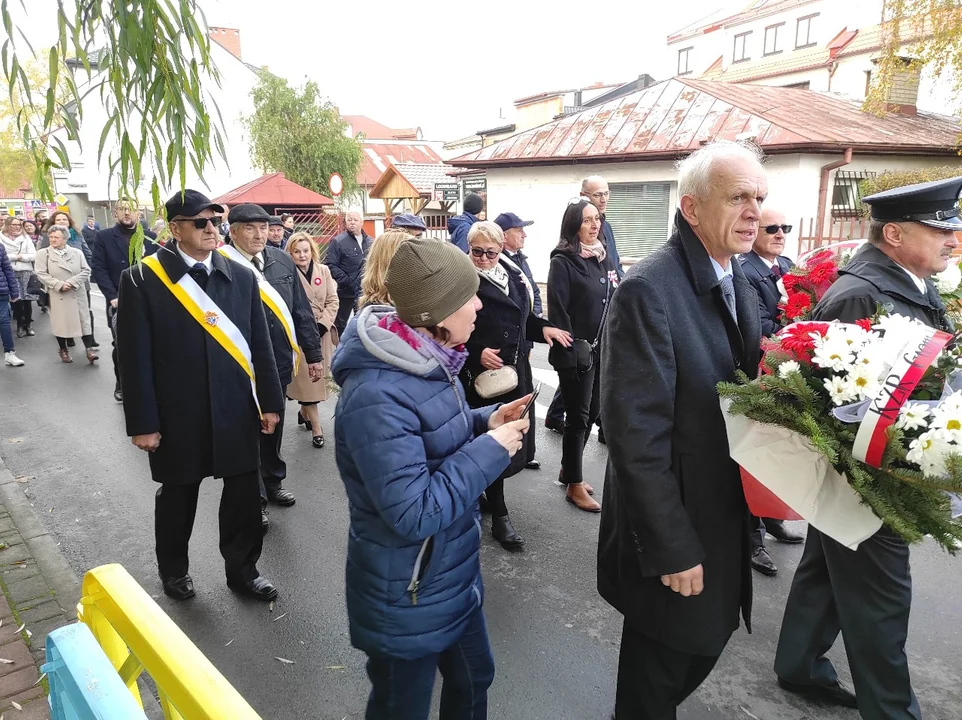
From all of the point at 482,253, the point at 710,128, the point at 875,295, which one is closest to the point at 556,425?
the point at 482,253

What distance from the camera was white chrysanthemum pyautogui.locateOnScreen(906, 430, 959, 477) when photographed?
70.1 inches

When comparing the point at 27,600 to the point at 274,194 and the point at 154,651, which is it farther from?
the point at 274,194

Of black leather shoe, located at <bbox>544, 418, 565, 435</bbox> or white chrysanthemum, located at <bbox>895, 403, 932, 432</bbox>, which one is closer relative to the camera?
white chrysanthemum, located at <bbox>895, 403, 932, 432</bbox>

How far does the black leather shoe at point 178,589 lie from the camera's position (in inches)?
149

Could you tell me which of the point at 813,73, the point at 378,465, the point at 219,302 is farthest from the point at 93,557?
the point at 813,73

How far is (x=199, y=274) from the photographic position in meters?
3.50

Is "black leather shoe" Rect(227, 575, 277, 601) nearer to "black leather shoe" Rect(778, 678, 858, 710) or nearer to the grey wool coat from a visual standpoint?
the grey wool coat

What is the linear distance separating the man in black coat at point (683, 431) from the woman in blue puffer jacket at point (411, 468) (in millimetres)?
383

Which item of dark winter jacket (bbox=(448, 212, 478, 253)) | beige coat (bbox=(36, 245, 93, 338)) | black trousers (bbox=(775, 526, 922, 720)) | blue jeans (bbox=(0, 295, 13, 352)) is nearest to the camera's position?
black trousers (bbox=(775, 526, 922, 720))

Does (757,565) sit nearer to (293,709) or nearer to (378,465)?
(293,709)

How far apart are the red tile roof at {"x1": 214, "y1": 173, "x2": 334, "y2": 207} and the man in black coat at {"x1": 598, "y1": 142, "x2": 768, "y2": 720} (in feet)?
67.5

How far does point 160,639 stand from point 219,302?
7.81ft

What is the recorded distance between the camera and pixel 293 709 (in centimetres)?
297

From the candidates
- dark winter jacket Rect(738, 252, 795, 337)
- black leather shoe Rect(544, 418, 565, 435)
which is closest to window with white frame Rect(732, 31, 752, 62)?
black leather shoe Rect(544, 418, 565, 435)
